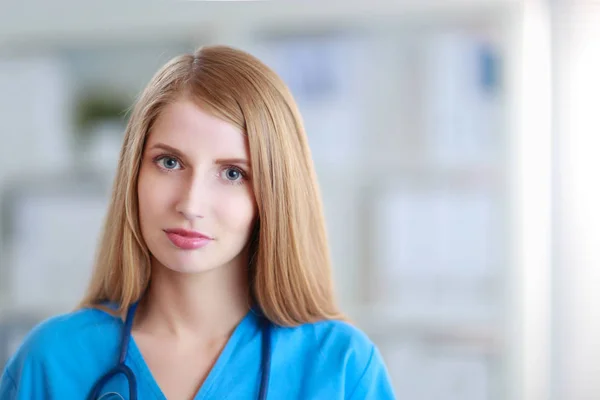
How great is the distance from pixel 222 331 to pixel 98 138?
122cm

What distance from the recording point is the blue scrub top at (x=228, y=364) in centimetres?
80

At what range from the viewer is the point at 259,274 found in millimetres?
829

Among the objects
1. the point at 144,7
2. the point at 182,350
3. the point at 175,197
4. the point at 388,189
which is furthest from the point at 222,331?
the point at 144,7

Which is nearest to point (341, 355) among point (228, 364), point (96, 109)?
point (228, 364)

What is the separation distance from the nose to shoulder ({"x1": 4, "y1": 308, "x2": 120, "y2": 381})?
192 millimetres

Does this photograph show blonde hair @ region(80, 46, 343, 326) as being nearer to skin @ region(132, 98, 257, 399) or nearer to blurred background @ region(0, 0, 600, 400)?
skin @ region(132, 98, 257, 399)

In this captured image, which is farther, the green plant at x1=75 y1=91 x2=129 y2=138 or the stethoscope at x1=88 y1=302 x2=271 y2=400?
the green plant at x1=75 y1=91 x2=129 y2=138

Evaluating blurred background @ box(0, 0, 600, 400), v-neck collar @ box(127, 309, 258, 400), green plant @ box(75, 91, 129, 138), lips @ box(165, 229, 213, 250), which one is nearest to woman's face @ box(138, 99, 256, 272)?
lips @ box(165, 229, 213, 250)

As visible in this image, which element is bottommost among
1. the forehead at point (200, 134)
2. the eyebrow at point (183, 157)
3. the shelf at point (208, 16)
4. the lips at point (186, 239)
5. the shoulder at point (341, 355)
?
the shoulder at point (341, 355)

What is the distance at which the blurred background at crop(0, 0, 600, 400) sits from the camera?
1673 millimetres

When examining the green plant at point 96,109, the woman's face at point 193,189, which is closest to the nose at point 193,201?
the woman's face at point 193,189

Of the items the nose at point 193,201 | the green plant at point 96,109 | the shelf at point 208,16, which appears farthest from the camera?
the green plant at point 96,109

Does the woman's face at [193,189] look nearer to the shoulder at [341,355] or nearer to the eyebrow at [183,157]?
the eyebrow at [183,157]

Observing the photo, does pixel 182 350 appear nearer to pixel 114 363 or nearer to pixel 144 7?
pixel 114 363
